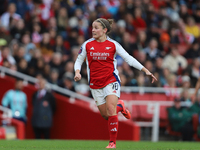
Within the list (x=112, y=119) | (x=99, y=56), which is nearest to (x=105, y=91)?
(x=112, y=119)

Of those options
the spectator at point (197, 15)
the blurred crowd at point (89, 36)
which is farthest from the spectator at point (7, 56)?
the spectator at point (197, 15)

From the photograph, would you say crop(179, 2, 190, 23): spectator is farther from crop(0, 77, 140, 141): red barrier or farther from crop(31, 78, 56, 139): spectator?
crop(31, 78, 56, 139): spectator

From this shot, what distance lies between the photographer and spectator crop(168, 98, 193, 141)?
516 inches

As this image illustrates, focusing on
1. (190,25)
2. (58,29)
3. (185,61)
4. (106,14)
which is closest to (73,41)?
(58,29)

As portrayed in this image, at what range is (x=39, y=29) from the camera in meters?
15.3

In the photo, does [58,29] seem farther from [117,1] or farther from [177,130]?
[177,130]

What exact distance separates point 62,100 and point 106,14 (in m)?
4.59

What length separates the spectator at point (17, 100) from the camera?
42.7ft

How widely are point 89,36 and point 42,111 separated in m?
4.34

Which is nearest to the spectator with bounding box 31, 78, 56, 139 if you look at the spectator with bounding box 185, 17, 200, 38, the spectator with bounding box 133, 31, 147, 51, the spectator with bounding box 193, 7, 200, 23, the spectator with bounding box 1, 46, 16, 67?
the spectator with bounding box 1, 46, 16, 67

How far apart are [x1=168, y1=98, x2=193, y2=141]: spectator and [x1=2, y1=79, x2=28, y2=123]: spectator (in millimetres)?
4302

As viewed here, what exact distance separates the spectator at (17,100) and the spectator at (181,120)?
4302mm

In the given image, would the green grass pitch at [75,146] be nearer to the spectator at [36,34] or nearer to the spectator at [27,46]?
the spectator at [27,46]

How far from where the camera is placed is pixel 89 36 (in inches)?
650
